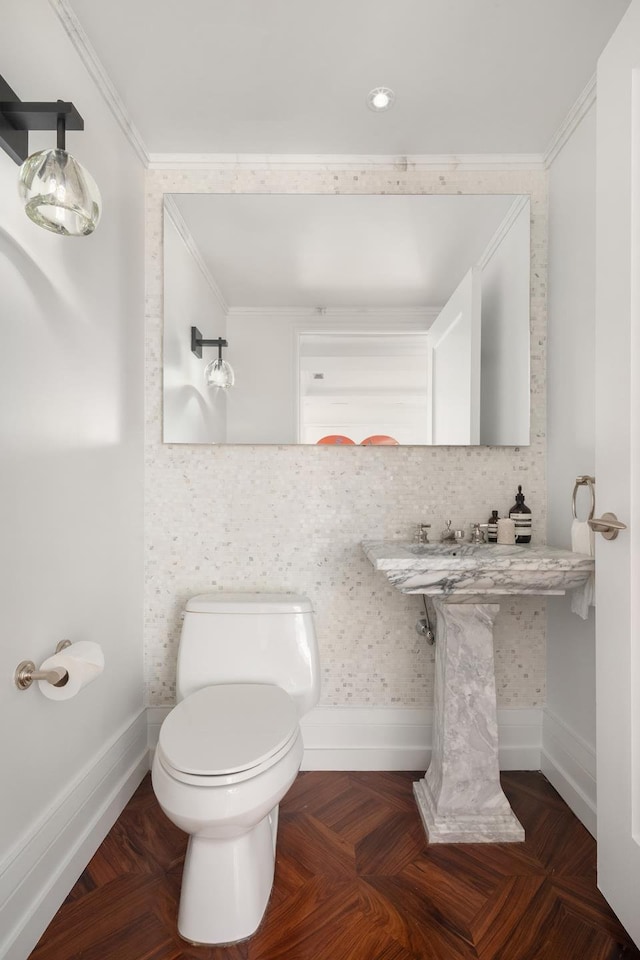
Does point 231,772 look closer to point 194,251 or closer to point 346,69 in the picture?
point 194,251

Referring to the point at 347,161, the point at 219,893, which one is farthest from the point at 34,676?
the point at 347,161

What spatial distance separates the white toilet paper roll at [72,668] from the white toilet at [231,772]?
0.82 ft

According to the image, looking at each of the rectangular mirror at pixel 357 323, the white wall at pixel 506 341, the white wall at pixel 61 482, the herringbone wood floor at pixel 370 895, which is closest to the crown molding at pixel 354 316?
the rectangular mirror at pixel 357 323

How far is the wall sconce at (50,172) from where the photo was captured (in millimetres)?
995

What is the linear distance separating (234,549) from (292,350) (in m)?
0.77

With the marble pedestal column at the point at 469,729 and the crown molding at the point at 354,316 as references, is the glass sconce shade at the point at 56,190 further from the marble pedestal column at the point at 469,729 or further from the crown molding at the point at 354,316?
the marble pedestal column at the point at 469,729

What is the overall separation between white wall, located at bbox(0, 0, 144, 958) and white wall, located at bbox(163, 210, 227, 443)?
13 cm

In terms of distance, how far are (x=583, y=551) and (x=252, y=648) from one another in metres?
1.07

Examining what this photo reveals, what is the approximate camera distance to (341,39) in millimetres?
1511

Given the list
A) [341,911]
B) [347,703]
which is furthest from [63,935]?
[347,703]

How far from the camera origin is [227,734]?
1332 mm

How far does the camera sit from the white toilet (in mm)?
1184

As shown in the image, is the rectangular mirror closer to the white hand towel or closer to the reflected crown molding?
the reflected crown molding

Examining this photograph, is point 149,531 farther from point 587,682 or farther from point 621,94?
point 621,94
